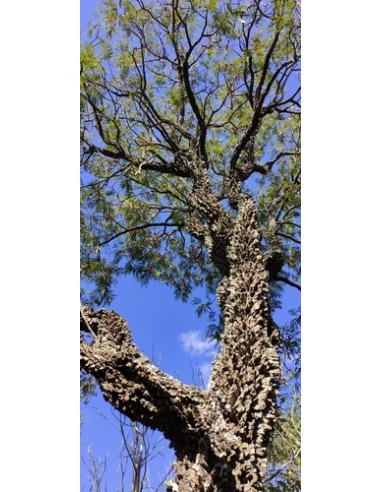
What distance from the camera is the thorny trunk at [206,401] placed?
187 cm

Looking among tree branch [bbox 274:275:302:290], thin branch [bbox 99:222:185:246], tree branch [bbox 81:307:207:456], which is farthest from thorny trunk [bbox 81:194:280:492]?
thin branch [bbox 99:222:185:246]

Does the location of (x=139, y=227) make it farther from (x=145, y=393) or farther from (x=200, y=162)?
(x=145, y=393)

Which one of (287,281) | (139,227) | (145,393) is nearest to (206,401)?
(145,393)

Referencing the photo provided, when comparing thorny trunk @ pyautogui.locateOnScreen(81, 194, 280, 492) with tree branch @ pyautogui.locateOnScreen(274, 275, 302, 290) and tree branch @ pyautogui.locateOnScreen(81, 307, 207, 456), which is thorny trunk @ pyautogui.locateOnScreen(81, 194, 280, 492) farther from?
tree branch @ pyautogui.locateOnScreen(274, 275, 302, 290)

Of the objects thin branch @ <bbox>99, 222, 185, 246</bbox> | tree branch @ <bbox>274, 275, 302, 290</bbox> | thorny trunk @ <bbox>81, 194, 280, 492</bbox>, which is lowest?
thorny trunk @ <bbox>81, 194, 280, 492</bbox>

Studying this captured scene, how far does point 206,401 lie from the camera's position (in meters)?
2.04

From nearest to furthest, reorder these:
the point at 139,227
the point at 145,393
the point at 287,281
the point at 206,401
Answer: the point at 145,393
the point at 206,401
the point at 287,281
the point at 139,227

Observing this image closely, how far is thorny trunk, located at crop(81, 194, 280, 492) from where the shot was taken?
1.87 meters

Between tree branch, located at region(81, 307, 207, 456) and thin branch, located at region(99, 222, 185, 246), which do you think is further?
thin branch, located at region(99, 222, 185, 246)

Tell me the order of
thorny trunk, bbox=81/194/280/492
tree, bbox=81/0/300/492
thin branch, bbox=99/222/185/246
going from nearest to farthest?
thorny trunk, bbox=81/194/280/492
tree, bbox=81/0/300/492
thin branch, bbox=99/222/185/246

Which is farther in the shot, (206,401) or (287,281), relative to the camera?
(287,281)

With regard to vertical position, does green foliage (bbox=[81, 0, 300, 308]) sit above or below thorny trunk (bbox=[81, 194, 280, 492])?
above

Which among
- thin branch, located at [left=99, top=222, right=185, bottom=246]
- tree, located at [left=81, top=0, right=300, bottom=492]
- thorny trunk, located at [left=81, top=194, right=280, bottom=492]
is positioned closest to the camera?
thorny trunk, located at [left=81, top=194, right=280, bottom=492]
